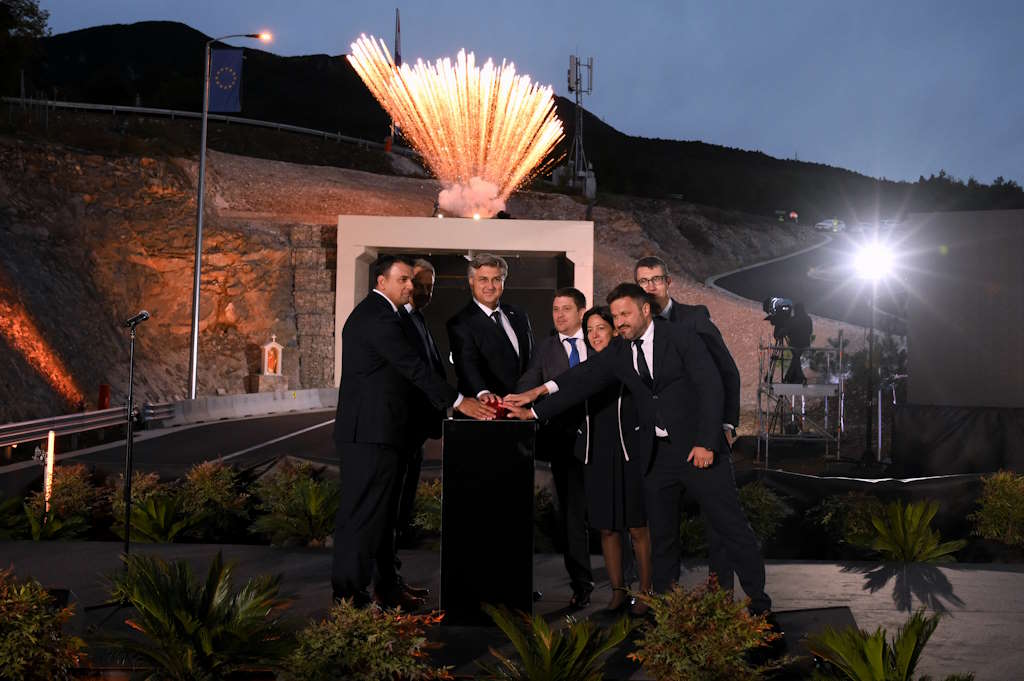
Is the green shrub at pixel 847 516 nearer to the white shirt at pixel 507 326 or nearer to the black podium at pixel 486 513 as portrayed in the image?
the white shirt at pixel 507 326

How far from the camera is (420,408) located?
7.14 metres

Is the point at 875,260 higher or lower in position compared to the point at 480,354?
higher

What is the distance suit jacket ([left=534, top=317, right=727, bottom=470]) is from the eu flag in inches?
1173

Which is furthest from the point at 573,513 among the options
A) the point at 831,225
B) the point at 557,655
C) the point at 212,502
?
the point at 831,225

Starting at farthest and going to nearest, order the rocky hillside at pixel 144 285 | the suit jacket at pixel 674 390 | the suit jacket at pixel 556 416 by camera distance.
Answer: the rocky hillside at pixel 144 285 < the suit jacket at pixel 556 416 < the suit jacket at pixel 674 390

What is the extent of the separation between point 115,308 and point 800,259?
2040 inches

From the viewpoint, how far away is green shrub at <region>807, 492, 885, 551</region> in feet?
31.6

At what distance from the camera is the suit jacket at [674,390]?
647cm

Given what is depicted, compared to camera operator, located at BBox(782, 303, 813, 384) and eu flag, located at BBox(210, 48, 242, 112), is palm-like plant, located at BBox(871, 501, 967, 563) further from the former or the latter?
eu flag, located at BBox(210, 48, 242, 112)

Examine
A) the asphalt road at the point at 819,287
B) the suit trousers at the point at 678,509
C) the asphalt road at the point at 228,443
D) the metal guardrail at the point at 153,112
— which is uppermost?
the metal guardrail at the point at 153,112

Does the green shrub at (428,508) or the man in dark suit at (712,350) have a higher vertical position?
the man in dark suit at (712,350)

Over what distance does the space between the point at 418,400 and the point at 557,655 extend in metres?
2.58

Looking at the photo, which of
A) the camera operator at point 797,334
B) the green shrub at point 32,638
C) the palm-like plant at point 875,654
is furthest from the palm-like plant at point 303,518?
the camera operator at point 797,334

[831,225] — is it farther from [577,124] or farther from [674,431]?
[674,431]
